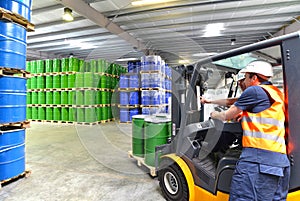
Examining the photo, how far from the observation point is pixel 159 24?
7.97 m

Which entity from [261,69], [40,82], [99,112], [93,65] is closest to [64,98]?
[40,82]

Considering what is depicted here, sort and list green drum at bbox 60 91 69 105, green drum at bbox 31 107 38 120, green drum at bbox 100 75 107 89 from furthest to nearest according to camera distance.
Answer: green drum at bbox 31 107 38 120 < green drum at bbox 100 75 107 89 < green drum at bbox 60 91 69 105

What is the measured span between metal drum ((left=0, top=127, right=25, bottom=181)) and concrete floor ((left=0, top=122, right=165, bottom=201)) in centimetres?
21

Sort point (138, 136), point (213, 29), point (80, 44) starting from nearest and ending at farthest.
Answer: point (138, 136)
point (213, 29)
point (80, 44)

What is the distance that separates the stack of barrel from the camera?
3051mm

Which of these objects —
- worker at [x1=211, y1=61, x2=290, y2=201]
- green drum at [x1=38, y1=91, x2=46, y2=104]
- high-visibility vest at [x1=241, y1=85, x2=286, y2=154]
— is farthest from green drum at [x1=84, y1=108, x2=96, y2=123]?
high-visibility vest at [x1=241, y1=85, x2=286, y2=154]

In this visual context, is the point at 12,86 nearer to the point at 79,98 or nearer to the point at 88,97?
the point at 88,97

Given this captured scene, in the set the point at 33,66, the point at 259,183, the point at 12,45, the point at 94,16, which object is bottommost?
the point at 259,183

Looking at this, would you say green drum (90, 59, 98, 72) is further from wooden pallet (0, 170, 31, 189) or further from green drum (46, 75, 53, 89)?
wooden pallet (0, 170, 31, 189)

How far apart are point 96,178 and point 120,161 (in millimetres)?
922

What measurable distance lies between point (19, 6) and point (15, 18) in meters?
0.24

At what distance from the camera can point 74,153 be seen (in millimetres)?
4891

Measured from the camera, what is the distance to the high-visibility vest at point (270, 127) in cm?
160

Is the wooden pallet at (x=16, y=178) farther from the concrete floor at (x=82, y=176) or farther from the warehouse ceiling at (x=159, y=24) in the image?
the warehouse ceiling at (x=159, y=24)
